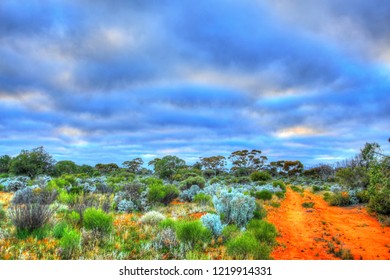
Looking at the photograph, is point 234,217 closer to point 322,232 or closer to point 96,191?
point 322,232

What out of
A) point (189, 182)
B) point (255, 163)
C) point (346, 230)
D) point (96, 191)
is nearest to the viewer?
point (346, 230)

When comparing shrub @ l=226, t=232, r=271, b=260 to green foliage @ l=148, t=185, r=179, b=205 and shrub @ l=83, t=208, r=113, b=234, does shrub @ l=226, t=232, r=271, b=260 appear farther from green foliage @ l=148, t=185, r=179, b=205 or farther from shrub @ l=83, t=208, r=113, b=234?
green foliage @ l=148, t=185, r=179, b=205

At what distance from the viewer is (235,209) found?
1122cm

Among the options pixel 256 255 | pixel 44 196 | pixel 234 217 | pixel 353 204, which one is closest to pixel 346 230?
pixel 234 217

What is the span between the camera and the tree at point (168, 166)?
41.7m

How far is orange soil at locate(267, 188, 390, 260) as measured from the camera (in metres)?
8.22

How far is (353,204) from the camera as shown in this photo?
1950cm

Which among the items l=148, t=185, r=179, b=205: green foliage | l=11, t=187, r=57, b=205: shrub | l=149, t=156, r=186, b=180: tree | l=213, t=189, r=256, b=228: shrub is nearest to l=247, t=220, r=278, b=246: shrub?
l=213, t=189, r=256, b=228: shrub

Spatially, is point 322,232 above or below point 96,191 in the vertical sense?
below

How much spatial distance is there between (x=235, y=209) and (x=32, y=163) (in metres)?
32.8

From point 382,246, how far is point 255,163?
63.9 m

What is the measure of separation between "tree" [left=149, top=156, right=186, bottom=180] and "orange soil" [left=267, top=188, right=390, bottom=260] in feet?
89.1

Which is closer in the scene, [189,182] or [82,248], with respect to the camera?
[82,248]

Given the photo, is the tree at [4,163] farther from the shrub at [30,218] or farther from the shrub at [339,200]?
the shrub at [339,200]
